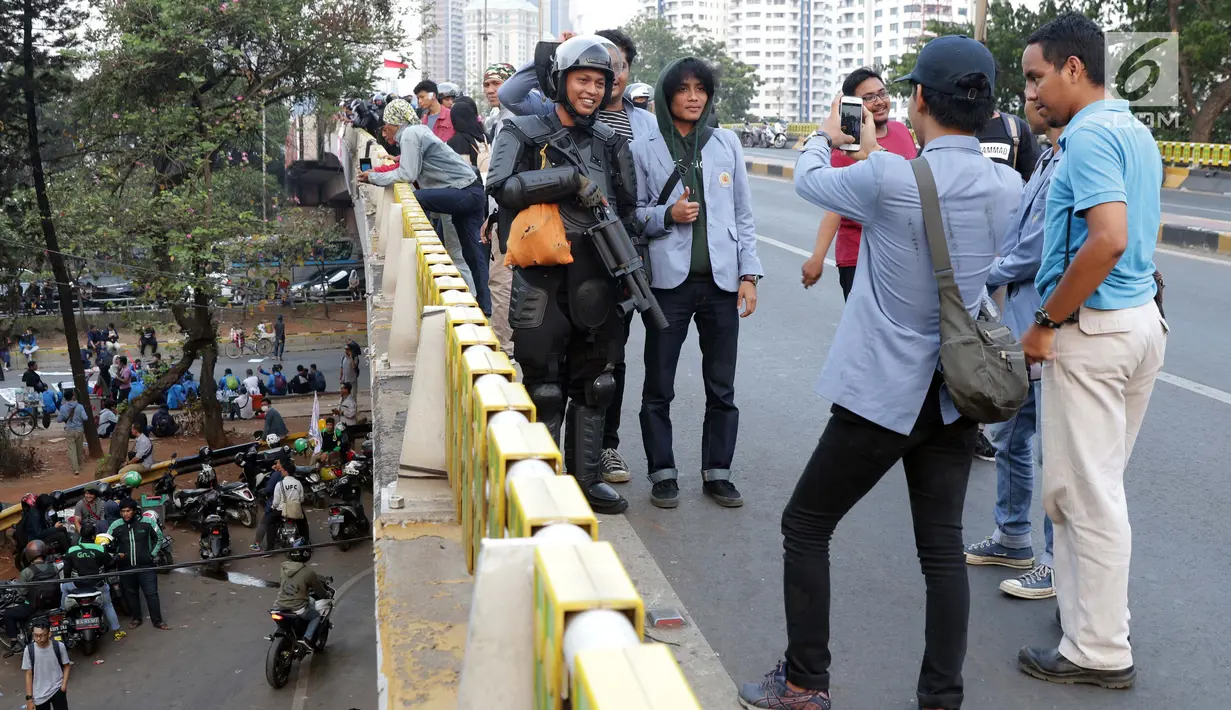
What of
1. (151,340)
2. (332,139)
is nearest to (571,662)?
(332,139)

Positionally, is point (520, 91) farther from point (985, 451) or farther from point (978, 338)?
point (978, 338)

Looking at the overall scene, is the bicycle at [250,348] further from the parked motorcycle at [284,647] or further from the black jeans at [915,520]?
the black jeans at [915,520]

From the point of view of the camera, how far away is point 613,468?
17.5 feet

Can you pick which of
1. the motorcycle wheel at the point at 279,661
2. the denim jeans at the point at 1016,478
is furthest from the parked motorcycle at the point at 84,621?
the denim jeans at the point at 1016,478

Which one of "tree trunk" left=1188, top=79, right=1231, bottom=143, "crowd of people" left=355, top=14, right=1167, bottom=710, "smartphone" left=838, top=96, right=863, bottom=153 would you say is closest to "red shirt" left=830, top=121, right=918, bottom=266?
"crowd of people" left=355, top=14, right=1167, bottom=710

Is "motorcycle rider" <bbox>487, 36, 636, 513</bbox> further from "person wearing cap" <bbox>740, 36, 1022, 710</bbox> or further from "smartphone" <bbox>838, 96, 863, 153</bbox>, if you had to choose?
"person wearing cap" <bbox>740, 36, 1022, 710</bbox>

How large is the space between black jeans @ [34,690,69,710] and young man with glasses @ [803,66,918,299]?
36.3ft

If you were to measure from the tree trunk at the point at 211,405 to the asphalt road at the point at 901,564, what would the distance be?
72.2ft

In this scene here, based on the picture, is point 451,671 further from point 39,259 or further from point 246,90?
point 39,259

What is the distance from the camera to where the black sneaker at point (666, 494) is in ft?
16.2

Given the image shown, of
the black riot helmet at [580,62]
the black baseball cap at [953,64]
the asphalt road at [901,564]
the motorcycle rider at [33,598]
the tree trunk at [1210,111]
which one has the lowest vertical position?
the motorcycle rider at [33,598]

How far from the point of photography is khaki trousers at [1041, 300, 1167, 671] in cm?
325

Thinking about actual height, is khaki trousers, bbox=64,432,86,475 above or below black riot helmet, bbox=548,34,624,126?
below

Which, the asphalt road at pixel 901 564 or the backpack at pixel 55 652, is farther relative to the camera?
the backpack at pixel 55 652
